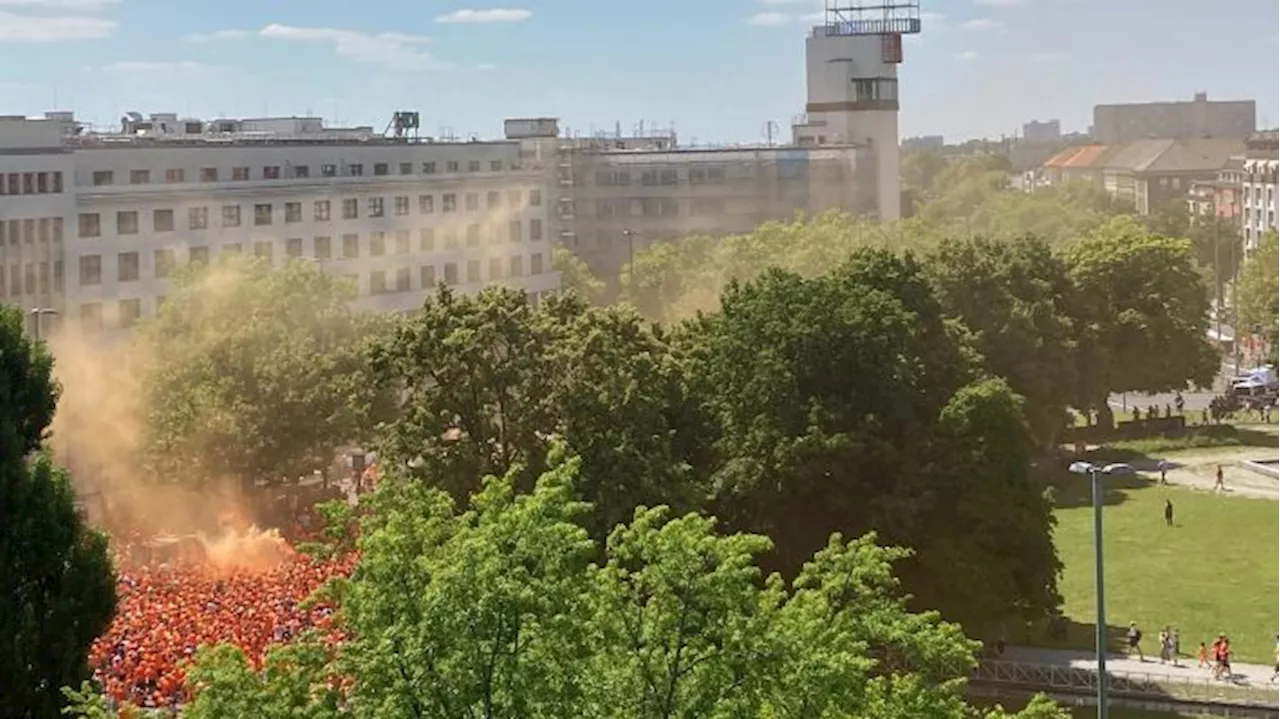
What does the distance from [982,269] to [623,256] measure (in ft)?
172

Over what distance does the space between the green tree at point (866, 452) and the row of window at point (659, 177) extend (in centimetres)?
7369

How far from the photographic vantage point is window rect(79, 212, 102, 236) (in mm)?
66938

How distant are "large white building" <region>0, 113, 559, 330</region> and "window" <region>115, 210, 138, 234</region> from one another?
54 mm

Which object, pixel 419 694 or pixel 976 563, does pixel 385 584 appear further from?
pixel 976 563

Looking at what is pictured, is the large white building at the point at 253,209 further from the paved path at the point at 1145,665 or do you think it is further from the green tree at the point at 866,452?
the paved path at the point at 1145,665

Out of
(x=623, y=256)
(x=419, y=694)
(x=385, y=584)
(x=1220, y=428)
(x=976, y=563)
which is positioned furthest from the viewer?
(x=623, y=256)

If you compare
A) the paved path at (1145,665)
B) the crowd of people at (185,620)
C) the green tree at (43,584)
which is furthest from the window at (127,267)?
the green tree at (43,584)

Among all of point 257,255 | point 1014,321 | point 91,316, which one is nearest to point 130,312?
point 91,316

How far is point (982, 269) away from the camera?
6625 cm

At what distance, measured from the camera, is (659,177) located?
11675 cm

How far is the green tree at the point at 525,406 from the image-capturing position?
35750mm

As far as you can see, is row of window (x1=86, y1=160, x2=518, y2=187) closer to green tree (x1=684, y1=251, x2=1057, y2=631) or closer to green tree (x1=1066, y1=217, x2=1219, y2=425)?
green tree (x1=1066, y1=217, x2=1219, y2=425)

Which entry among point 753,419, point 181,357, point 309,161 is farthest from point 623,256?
point 753,419

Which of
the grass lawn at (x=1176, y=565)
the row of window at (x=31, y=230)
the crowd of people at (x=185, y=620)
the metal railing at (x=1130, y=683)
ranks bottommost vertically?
the grass lawn at (x=1176, y=565)
